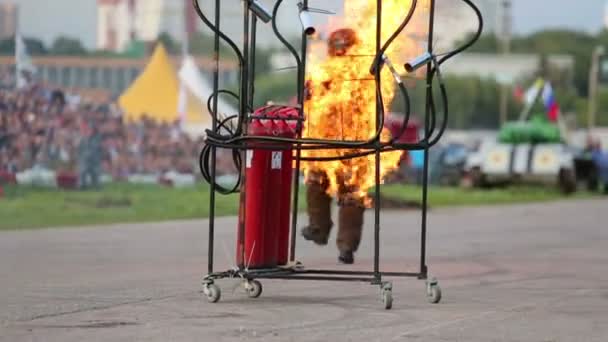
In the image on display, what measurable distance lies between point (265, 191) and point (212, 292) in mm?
864

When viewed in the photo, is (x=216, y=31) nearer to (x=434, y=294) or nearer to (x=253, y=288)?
(x=253, y=288)

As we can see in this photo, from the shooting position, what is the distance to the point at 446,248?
17266mm

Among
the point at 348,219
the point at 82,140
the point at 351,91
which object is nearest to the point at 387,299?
the point at 351,91

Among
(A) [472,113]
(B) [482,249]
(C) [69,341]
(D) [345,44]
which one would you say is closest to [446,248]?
(B) [482,249]

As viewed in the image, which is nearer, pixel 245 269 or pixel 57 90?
pixel 245 269

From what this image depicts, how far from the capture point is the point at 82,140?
1005 inches

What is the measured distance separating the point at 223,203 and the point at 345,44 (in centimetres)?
1276

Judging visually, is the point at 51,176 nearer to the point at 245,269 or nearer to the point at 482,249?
the point at 482,249

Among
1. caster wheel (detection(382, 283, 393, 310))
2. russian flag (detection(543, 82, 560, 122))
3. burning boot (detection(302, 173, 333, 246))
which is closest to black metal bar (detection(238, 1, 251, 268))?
caster wheel (detection(382, 283, 393, 310))

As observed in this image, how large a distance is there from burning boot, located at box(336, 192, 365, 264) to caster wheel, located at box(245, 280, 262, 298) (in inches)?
80.9

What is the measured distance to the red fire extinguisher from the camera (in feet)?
35.3

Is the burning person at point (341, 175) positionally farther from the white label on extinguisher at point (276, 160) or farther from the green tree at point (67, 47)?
the green tree at point (67, 47)

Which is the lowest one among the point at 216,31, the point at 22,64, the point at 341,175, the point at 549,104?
the point at 341,175

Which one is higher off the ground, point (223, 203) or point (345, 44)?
point (345, 44)
